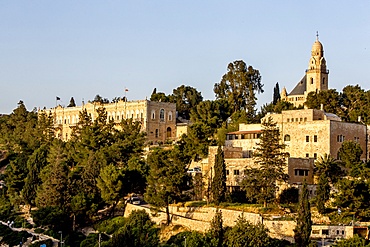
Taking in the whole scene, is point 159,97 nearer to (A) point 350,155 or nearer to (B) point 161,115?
(B) point 161,115

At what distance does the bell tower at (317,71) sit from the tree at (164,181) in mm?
33767

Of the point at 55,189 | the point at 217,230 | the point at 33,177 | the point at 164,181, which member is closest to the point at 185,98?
the point at 33,177

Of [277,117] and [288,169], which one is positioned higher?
[277,117]

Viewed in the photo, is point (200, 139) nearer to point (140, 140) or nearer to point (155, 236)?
point (140, 140)

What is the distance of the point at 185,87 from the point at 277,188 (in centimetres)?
4977

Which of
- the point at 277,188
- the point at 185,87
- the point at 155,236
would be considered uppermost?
the point at 185,87

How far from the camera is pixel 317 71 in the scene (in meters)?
76.0

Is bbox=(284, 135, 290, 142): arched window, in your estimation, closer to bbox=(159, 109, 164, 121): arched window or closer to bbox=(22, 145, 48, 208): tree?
bbox=(22, 145, 48, 208): tree

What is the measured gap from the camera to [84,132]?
66.0 metres

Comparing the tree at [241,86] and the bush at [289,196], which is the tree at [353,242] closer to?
the bush at [289,196]

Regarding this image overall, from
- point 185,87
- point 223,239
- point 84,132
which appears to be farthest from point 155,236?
point 185,87

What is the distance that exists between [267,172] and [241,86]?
1221 inches

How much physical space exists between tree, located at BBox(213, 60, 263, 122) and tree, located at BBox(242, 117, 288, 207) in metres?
26.6

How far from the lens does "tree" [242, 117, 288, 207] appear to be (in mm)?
42625
